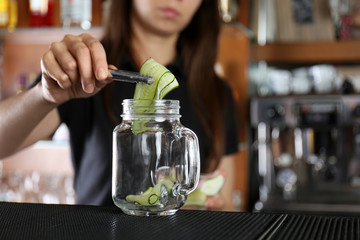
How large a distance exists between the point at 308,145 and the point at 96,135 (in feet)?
3.98

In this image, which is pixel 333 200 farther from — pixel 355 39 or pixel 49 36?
pixel 49 36

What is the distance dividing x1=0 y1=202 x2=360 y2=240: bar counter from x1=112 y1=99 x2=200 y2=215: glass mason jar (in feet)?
0.07

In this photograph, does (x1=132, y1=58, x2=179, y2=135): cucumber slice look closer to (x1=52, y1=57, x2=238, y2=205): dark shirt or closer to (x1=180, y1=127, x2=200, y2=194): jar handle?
(x1=180, y1=127, x2=200, y2=194): jar handle

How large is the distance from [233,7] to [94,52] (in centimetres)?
168

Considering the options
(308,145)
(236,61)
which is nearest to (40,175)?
(236,61)

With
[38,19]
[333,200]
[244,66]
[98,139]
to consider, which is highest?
[38,19]

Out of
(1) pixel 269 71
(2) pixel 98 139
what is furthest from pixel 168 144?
(1) pixel 269 71

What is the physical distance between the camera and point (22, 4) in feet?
8.76

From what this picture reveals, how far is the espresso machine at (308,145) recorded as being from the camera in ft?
7.36

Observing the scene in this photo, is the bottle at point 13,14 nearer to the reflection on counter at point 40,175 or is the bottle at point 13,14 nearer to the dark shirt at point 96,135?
the reflection on counter at point 40,175

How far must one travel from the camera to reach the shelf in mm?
2436

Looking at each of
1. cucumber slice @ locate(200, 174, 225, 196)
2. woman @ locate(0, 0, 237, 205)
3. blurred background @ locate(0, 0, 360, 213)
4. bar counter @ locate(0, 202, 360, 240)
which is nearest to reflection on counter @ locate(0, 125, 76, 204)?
blurred background @ locate(0, 0, 360, 213)

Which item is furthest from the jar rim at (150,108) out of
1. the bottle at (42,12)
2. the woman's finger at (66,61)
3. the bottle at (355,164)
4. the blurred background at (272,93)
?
the bottle at (42,12)

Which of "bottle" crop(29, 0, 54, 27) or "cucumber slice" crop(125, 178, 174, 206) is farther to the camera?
"bottle" crop(29, 0, 54, 27)
